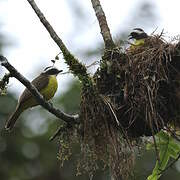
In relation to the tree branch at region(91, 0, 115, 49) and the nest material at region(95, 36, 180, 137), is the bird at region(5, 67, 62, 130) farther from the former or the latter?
the nest material at region(95, 36, 180, 137)

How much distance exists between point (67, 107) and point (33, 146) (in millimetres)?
1872

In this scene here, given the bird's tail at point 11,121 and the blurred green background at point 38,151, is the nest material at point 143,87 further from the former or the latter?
the blurred green background at point 38,151

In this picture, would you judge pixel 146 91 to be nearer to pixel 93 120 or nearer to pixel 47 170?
pixel 93 120

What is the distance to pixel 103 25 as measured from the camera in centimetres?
836

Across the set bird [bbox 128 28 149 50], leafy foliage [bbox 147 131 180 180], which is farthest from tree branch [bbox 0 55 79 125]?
bird [bbox 128 28 149 50]

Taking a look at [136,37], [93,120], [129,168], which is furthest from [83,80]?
[136,37]

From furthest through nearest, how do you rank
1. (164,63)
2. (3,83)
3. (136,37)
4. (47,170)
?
(47,170) → (136,37) → (164,63) → (3,83)

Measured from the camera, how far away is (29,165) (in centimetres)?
2006

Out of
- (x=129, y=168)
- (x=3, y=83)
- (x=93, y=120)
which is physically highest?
(x=3, y=83)

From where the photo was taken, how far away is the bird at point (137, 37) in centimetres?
826

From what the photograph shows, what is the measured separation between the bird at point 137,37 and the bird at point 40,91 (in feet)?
4.31

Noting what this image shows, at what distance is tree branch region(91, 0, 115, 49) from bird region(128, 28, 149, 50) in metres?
0.26

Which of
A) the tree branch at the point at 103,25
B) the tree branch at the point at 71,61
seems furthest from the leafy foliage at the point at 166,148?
the tree branch at the point at 103,25

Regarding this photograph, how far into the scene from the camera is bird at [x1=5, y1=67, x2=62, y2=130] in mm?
9523
